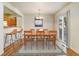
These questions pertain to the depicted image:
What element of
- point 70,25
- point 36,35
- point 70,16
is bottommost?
point 36,35

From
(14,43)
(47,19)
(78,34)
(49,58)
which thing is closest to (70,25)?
(78,34)

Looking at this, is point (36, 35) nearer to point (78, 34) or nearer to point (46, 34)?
point (46, 34)

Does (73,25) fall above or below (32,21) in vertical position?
below

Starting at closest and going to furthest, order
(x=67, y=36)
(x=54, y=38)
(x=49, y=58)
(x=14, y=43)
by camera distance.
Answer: (x=49, y=58), (x=14, y=43), (x=54, y=38), (x=67, y=36)

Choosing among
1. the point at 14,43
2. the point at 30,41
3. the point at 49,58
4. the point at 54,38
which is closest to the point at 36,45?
the point at 30,41

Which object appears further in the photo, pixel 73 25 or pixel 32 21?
pixel 73 25

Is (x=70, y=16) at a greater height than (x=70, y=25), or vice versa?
(x=70, y=16)

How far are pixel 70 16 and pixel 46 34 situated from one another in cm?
91

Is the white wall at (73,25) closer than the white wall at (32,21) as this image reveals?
No

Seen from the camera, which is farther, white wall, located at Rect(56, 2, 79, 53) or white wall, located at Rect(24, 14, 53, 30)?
white wall, located at Rect(56, 2, 79, 53)

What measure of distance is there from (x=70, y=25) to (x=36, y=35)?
1.09 meters

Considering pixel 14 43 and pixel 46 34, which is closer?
pixel 14 43

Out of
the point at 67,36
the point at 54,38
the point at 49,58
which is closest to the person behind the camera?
the point at 49,58

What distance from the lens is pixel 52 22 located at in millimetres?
3639
